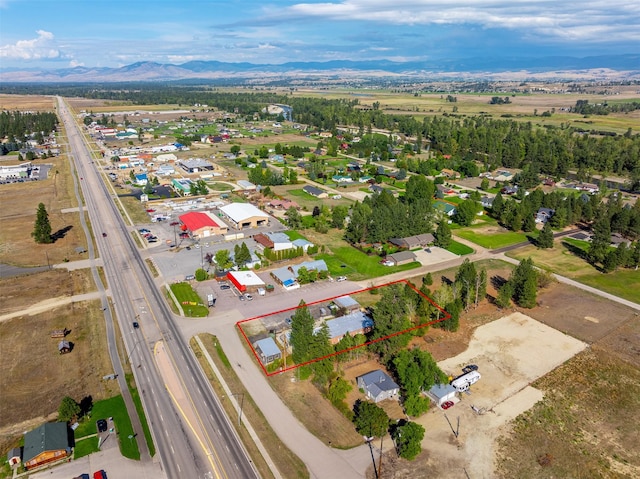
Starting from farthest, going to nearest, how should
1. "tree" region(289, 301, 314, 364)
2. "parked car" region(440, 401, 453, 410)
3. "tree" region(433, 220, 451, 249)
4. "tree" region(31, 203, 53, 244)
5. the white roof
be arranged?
the white roof → "tree" region(433, 220, 451, 249) → "tree" region(31, 203, 53, 244) → "tree" region(289, 301, 314, 364) → "parked car" region(440, 401, 453, 410)

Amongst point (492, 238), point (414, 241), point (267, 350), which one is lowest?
point (492, 238)

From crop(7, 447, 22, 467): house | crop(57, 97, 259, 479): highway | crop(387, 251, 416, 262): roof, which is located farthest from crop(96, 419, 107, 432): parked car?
crop(387, 251, 416, 262): roof

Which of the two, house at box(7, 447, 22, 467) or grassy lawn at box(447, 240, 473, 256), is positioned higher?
house at box(7, 447, 22, 467)

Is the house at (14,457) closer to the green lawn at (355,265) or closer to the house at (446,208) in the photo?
the green lawn at (355,265)

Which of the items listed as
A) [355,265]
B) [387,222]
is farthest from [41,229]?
[387,222]

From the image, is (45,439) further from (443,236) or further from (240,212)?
(443,236)

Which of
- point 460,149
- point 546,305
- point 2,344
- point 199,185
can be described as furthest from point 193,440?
point 460,149

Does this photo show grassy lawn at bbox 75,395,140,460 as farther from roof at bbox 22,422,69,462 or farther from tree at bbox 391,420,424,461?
tree at bbox 391,420,424,461

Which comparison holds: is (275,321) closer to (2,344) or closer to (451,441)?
(451,441)
